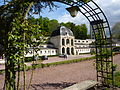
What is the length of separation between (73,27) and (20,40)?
67.8 meters

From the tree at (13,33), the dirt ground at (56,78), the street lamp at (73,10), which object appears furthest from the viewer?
the dirt ground at (56,78)

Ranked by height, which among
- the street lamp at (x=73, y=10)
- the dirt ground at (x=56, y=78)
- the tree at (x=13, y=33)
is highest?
the street lamp at (x=73, y=10)

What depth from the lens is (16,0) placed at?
343 cm

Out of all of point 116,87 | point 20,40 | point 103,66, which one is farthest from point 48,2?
point 116,87

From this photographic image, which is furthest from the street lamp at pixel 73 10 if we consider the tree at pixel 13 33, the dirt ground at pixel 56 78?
the dirt ground at pixel 56 78

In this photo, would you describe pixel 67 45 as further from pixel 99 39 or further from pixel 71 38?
pixel 99 39

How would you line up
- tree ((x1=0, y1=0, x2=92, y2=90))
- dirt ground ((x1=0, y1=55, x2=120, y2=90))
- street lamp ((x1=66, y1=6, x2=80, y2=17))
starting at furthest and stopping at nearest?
dirt ground ((x1=0, y1=55, x2=120, y2=90)) → street lamp ((x1=66, y1=6, x2=80, y2=17)) → tree ((x1=0, y1=0, x2=92, y2=90))

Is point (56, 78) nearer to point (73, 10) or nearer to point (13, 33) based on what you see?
point (73, 10)

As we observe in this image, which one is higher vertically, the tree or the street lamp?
the street lamp

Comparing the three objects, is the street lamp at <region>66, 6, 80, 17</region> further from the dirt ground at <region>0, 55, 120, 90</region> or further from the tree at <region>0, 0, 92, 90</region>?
the dirt ground at <region>0, 55, 120, 90</region>

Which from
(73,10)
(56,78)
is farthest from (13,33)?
(56,78)

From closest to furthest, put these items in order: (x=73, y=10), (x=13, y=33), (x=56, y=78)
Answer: (x=13, y=33), (x=73, y=10), (x=56, y=78)

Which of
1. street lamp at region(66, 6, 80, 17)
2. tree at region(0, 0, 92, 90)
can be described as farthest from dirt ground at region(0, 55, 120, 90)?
tree at region(0, 0, 92, 90)

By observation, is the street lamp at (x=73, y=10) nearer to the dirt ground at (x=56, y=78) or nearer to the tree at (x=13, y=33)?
the tree at (x=13, y=33)
